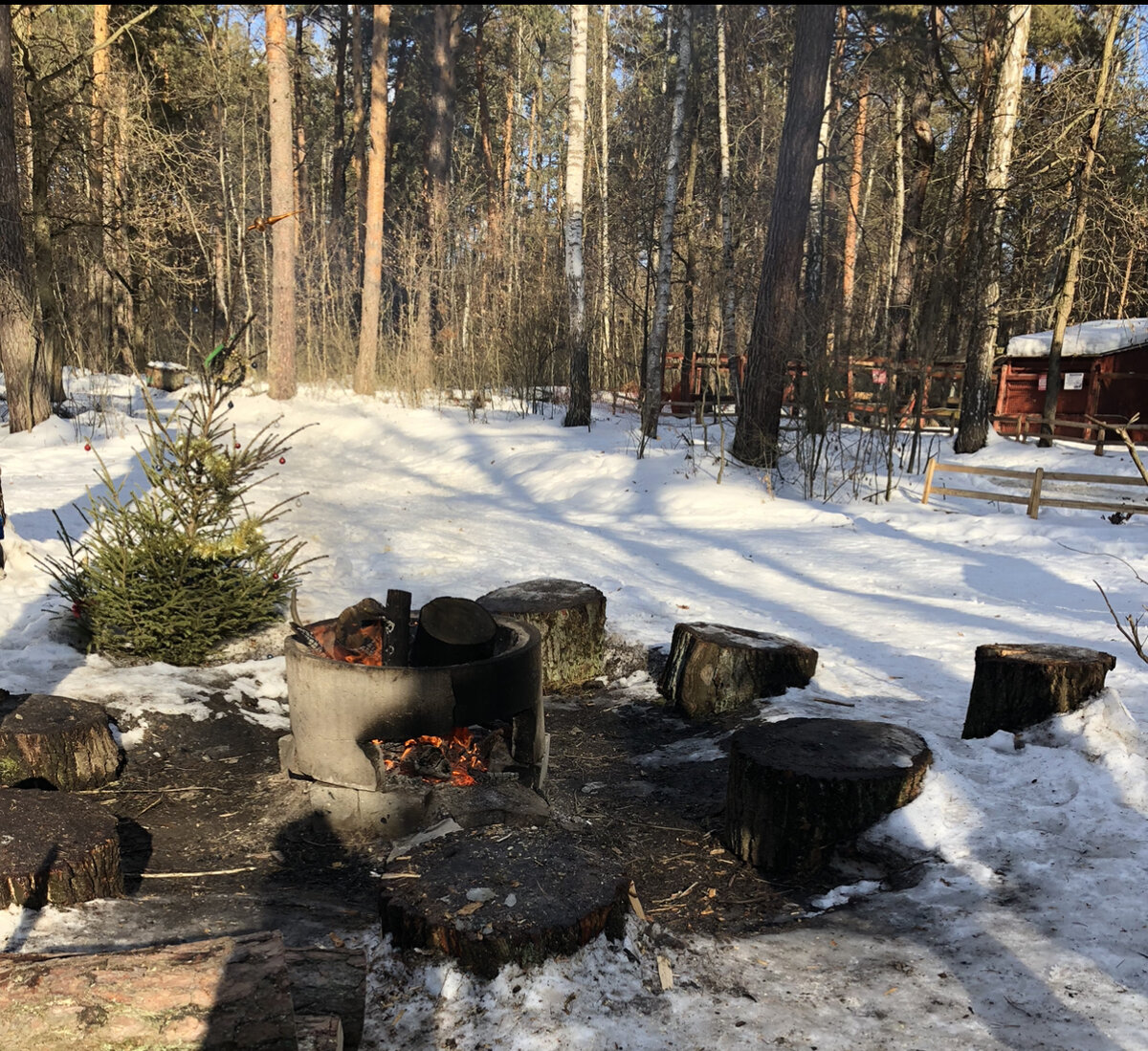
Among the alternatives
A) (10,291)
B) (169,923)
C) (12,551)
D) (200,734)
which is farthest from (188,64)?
(169,923)

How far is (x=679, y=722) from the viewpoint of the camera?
5.85 meters

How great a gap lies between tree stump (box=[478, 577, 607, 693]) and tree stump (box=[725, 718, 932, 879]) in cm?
231

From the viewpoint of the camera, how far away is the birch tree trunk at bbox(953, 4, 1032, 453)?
15.1 metres

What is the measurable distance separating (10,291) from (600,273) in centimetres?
1458

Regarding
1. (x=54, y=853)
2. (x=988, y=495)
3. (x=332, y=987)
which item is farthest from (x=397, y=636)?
(x=988, y=495)

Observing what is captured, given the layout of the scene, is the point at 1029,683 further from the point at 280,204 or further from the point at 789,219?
the point at 280,204

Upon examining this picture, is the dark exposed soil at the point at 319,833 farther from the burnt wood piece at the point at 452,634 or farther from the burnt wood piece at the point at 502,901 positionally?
the burnt wood piece at the point at 452,634

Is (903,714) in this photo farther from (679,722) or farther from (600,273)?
(600,273)

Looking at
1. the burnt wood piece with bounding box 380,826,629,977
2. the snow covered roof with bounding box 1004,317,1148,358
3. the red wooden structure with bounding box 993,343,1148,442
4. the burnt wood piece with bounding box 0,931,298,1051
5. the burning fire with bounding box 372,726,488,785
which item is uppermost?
the snow covered roof with bounding box 1004,317,1148,358

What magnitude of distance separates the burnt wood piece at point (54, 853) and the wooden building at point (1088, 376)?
20276 millimetres

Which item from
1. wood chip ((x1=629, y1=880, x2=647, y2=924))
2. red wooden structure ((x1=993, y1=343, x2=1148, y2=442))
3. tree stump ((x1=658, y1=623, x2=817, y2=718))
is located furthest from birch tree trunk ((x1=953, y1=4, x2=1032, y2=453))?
wood chip ((x1=629, y1=880, x2=647, y2=924))

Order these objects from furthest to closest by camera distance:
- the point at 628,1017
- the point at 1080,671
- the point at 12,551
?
the point at 12,551 < the point at 1080,671 < the point at 628,1017

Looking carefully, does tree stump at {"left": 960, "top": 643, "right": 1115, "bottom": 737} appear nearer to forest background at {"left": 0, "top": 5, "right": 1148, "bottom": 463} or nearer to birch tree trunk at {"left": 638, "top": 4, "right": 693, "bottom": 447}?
forest background at {"left": 0, "top": 5, "right": 1148, "bottom": 463}

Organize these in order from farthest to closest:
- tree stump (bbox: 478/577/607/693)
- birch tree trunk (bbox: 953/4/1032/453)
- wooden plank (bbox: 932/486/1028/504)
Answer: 1. birch tree trunk (bbox: 953/4/1032/453)
2. wooden plank (bbox: 932/486/1028/504)
3. tree stump (bbox: 478/577/607/693)
